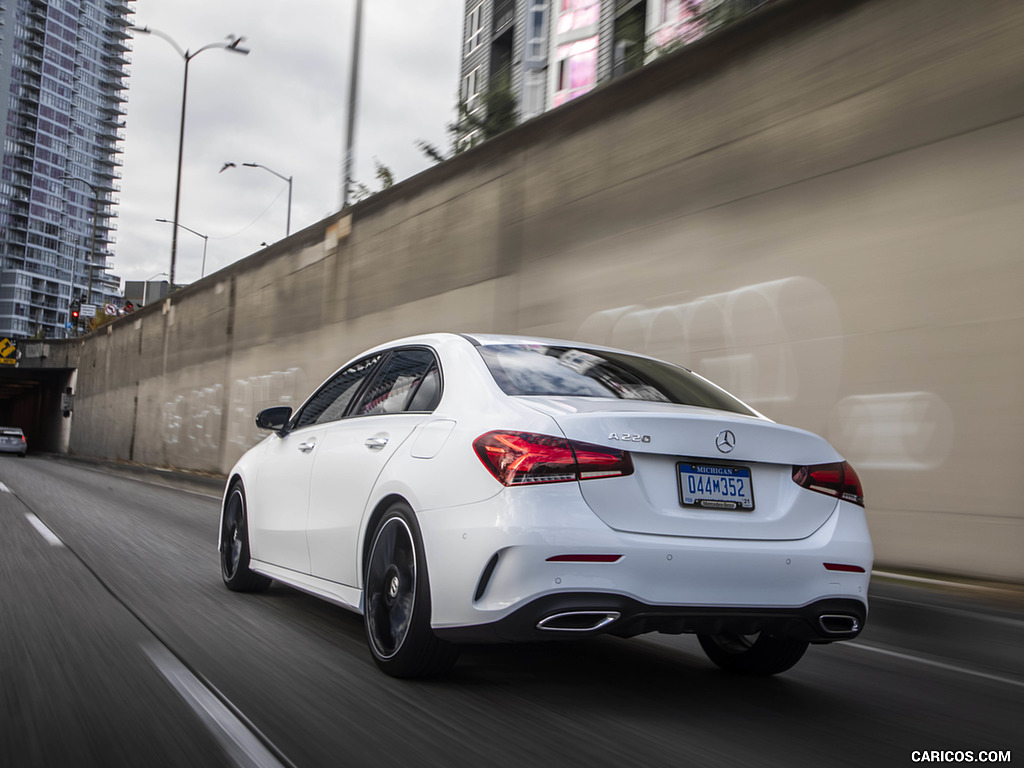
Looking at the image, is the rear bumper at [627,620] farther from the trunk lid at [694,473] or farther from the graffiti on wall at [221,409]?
the graffiti on wall at [221,409]

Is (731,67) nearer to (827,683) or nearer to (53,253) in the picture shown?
(827,683)

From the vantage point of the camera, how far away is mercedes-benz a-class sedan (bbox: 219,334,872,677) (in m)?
3.81

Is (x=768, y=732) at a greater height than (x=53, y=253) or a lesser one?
lesser

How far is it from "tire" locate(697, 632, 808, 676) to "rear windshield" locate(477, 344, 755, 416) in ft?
3.57

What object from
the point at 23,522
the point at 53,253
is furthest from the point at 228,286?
the point at 53,253

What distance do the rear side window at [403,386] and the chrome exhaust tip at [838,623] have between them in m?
1.89

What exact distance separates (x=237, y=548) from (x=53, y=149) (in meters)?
191

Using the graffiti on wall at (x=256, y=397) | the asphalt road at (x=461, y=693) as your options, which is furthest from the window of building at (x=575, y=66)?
the asphalt road at (x=461, y=693)

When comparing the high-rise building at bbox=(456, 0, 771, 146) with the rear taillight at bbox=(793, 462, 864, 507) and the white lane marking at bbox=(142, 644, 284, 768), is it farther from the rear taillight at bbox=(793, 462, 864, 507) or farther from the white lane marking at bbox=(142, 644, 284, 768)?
the white lane marking at bbox=(142, 644, 284, 768)

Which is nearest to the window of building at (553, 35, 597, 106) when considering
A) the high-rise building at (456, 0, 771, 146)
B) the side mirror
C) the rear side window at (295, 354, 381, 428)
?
the high-rise building at (456, 0, 771, 146)

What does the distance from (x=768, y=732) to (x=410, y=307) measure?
13.8 metres

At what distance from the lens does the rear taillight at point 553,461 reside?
3.88m

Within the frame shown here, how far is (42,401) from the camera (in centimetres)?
6781

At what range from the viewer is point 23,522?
1138 centimetres
